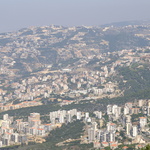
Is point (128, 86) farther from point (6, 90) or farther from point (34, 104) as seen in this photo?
point (6, 90)

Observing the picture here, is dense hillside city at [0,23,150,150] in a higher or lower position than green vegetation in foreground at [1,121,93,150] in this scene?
higher

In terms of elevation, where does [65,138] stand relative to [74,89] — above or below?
below

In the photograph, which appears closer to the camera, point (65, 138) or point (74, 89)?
point (65, 138)

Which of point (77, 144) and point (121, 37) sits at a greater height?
point (121, 37)

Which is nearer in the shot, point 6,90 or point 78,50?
point 6,90

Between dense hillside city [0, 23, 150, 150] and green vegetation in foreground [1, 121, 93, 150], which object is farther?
dense hillside city [0, 23, 150, 150]

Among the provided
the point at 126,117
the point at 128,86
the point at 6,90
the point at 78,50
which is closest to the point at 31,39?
the point at 78,50

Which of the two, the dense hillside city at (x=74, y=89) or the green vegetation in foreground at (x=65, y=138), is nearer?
the green vegetation in foreground at (x=65, y=138)

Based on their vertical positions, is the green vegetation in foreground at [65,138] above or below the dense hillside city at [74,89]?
below
